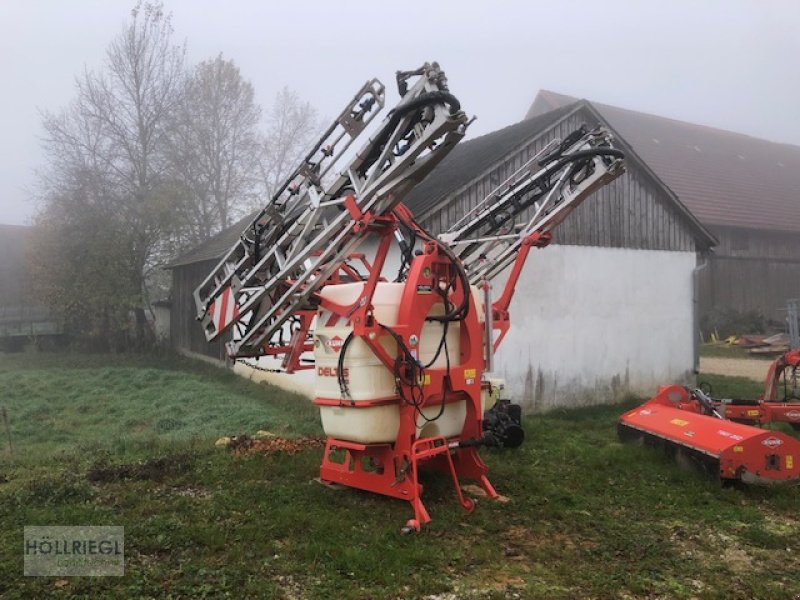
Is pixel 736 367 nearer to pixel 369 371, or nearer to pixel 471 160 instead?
pixel 471 160

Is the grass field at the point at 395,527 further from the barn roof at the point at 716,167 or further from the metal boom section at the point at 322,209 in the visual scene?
the barn roof at the point at 716,167

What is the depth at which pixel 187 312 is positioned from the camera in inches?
877

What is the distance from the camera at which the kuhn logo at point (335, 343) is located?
5.72 meters

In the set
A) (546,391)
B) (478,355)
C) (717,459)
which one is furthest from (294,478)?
(546,391)

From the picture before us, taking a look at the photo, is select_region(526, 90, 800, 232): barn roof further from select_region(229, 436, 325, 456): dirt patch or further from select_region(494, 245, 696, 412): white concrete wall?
select_region(229, 436, 325, 456): dirt patch

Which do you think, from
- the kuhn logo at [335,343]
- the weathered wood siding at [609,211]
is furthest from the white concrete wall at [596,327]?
the kuhn logo at [335,343]

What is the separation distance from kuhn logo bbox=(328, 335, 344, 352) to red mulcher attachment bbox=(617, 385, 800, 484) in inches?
156

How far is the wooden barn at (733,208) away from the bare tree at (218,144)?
1522 cm

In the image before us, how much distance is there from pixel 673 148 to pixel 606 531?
30.8 metres

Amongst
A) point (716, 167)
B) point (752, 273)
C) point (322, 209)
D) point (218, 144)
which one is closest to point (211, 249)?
point (218, 144)

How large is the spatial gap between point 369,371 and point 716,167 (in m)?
30.9

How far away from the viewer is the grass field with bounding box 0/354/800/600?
14.1ft

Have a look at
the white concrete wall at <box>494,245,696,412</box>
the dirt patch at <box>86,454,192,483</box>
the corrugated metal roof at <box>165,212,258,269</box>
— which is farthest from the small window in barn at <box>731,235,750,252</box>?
the dirt patch at <box>86,454,192,483</box>

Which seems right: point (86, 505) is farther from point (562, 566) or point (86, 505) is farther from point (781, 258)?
point (781, 258)
